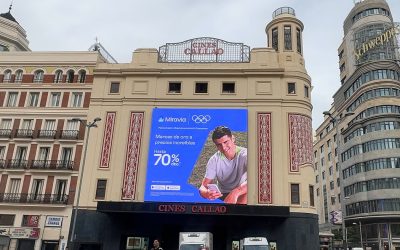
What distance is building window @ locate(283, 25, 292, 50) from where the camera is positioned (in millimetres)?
43766

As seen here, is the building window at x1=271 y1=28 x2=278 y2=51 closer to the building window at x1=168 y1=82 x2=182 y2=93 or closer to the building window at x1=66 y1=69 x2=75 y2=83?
the building window at x1=168 y1=82 x2=182 y2=93

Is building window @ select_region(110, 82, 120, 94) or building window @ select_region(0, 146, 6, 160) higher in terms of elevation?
building window @ select_region(110, 82, 120, 94)

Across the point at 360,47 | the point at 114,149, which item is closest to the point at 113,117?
the point at 114,149

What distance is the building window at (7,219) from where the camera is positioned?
39219mm

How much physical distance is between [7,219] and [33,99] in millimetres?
13858

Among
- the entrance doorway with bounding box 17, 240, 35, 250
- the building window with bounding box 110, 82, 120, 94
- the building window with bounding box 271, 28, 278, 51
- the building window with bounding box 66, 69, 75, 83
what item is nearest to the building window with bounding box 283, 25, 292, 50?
the building window with bounding box 271, 28, 278, 51

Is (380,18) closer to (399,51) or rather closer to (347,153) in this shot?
(399,51)

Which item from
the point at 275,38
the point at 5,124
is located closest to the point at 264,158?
the point at 275,38

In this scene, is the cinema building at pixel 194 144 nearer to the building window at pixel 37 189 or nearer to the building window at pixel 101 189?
the building window at pixel 101 189

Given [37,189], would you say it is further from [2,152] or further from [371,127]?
[371,127]

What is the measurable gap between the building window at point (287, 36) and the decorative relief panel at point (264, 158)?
955 cm

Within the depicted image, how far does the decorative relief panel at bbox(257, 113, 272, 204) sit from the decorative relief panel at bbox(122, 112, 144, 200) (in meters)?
12.6

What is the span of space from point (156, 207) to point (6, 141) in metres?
20.2

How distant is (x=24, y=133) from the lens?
42.2 metres
